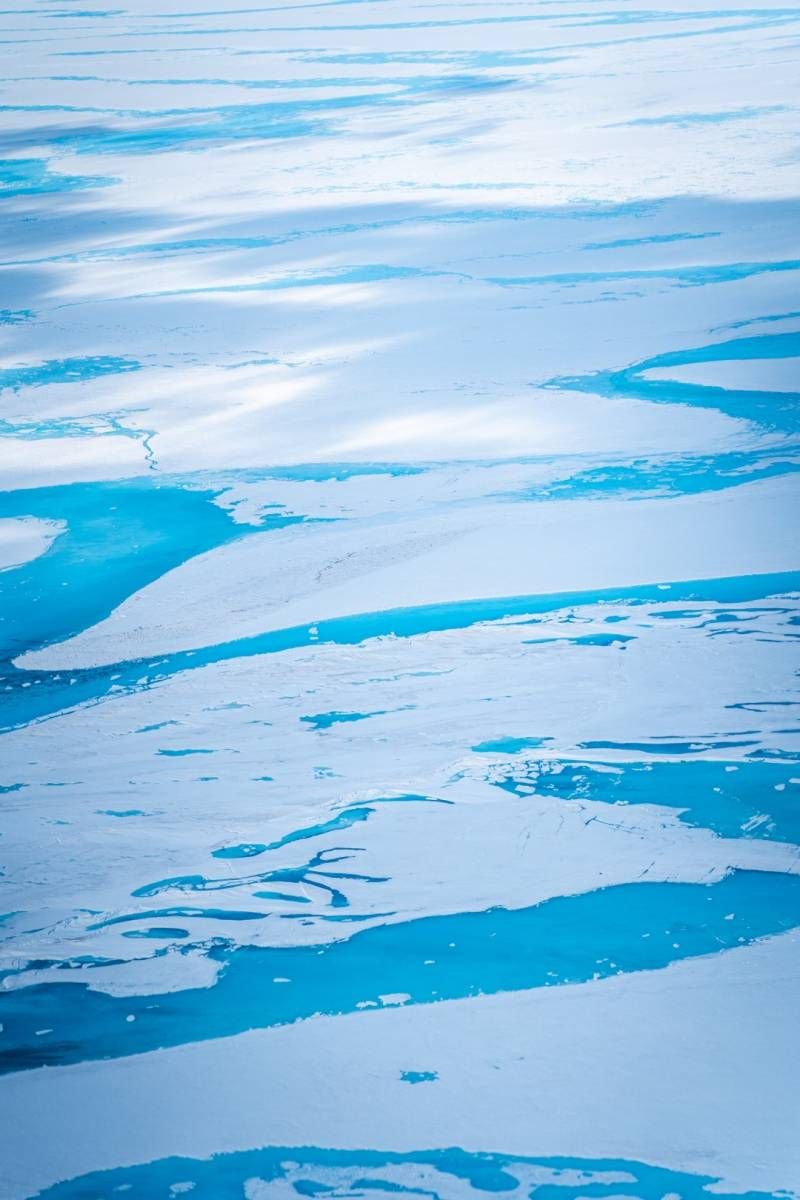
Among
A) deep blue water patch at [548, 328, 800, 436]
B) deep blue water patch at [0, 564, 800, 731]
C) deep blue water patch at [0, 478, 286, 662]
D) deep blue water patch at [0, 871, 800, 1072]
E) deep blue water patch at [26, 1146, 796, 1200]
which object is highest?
deep blue water patch at [548, 328, 800, 436]

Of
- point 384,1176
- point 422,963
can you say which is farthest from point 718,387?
point 384,1176

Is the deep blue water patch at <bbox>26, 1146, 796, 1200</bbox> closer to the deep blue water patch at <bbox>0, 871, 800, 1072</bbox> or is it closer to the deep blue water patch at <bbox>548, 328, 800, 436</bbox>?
the deep blue water patch at <bbox>0, 871, 800, 1072</bbox>

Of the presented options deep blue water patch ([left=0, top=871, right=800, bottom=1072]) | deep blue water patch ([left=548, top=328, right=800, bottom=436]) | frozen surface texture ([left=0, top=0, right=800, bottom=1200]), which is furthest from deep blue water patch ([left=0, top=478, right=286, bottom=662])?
deep blue water patch ([left=548, top=328, right=800, bottom=436])

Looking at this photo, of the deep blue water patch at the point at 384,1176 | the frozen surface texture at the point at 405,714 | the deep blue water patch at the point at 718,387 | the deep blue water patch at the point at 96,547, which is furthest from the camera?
the deep blue water patch at the point at 718,387

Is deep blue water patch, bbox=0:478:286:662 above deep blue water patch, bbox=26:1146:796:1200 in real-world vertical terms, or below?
above

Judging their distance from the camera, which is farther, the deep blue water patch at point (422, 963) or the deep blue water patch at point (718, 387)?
the deep blue water patch at point (718, 387)

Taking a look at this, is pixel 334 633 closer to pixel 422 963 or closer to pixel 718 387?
pixel 422 963

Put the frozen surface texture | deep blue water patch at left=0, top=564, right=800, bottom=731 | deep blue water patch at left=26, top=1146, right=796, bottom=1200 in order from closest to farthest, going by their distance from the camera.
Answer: deep blue water patch at left=26, top=1146, right=796, bottom=1200 < the frozen surface texture < deep blue water patch at left=0, top=564, right=800, bottom=731

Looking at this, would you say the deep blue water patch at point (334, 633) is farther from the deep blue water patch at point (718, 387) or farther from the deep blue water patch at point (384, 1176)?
the deep blue water patch at point (384, 1176)

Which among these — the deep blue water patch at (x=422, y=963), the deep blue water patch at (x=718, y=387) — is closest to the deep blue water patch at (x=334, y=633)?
the deep blue water patch at (x=422, y=963)
